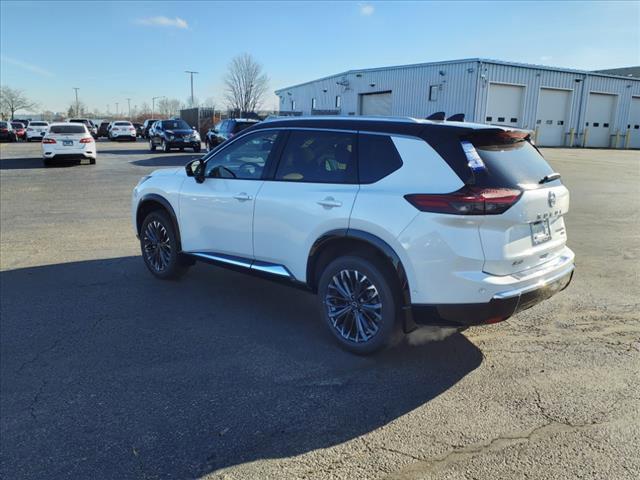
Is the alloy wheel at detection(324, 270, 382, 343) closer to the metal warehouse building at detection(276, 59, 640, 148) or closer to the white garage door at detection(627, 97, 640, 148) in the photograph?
the metal warehouse building at detection(276, 59, 640, 148)

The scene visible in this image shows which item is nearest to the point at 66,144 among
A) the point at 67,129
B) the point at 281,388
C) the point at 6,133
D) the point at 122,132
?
the point at 67,129

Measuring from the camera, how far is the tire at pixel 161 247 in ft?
19.4

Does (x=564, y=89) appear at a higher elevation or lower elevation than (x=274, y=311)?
higher

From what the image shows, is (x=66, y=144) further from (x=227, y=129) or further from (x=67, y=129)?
(x=227, y=129)

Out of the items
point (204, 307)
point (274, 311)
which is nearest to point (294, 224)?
point (274, 311)

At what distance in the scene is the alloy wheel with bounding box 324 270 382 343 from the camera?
404 centimetres

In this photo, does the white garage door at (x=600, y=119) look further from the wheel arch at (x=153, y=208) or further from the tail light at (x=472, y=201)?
the tail light at (x=472, y=201)

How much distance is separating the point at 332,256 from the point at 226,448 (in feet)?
6.02

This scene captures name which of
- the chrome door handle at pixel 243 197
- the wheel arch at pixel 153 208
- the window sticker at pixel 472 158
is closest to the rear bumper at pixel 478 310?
the window sticker at pixel 472 158

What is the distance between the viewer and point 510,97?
35.8 m

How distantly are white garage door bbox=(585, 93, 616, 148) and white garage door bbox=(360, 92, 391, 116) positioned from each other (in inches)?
617

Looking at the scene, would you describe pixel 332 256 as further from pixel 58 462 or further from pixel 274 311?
pixel 58 462

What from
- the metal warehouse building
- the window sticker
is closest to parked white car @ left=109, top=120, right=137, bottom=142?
the metal warehouse building

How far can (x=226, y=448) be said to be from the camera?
2.98 m
